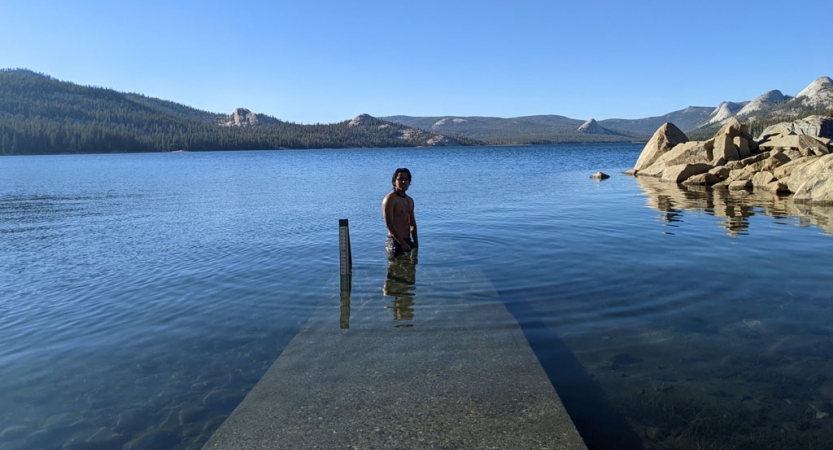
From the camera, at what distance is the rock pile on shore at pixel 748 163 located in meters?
20.2

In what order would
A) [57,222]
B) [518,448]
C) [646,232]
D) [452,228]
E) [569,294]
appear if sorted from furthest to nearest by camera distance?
[57,222]
[452,228]
[646,232]
[569,294]
[518,448]

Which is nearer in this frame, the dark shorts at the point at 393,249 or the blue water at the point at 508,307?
the blue water at the point at 508,307

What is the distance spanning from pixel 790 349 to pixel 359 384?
5.11 meters

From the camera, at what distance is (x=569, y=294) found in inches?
352

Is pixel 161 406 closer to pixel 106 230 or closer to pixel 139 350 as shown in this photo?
pixel 139 350

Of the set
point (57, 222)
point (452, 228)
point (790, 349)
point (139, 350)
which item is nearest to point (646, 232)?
point (452, 228)

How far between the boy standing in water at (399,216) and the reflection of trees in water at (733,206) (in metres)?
8.85

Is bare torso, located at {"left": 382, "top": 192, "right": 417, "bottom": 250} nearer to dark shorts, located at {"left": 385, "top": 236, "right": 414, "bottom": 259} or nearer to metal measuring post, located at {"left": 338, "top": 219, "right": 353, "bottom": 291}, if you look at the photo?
dark shorts, located at {"left": 385, "top": 236, "right": 414, "bottom": 259}

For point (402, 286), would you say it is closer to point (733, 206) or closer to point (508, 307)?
point (508, 307)

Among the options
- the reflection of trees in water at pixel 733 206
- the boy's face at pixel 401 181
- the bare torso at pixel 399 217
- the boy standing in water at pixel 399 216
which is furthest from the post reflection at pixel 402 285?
the reflection of trees in water at pixel 733 206

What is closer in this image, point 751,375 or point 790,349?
point 751,375

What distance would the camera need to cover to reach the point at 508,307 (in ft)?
27.3

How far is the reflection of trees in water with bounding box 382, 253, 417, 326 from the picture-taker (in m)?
8.23

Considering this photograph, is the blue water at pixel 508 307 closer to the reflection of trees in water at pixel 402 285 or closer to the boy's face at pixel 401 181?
the reflection of trees in water at pixel 402 285
